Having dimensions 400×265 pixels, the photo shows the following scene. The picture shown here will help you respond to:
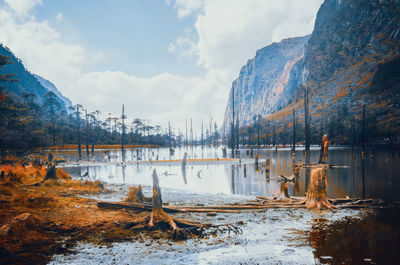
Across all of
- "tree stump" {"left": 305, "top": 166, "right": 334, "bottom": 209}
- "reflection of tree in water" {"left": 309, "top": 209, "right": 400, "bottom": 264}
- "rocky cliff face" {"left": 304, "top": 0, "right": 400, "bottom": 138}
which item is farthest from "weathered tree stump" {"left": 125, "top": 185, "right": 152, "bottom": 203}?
"rocky cliff face" {"left": 304, "top": 0, "right": 400, "bottom": 138}

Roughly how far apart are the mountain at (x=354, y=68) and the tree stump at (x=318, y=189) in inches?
3189

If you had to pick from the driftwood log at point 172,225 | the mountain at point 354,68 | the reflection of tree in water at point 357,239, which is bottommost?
the reflection of tree in water at point 357,239

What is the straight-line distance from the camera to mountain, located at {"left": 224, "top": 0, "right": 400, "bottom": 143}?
292ft

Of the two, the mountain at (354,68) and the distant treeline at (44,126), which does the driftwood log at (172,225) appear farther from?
the mountain at (354,68)

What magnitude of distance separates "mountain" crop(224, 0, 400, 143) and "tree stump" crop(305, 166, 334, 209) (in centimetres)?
8101

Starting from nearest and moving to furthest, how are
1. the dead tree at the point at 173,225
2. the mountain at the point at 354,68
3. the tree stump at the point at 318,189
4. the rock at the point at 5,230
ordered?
the rock at the point at 5,230 → the dead tree at the point at 173,225 → the tree stump at the point at 318,189 → the mountain at the point at 354,68

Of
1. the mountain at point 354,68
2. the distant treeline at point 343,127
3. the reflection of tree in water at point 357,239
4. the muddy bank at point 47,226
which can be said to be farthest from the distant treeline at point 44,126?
the mountain at point 354,68

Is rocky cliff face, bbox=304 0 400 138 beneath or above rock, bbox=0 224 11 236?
above

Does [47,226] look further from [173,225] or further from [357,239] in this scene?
[357,239]

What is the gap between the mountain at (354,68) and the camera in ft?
292

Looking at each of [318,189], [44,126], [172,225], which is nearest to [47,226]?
[172,225]

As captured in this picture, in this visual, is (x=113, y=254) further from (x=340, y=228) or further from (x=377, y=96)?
(x=377, y=96)

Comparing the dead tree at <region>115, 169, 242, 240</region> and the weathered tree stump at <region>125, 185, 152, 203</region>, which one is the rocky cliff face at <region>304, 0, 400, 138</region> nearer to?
the weathered tree stump at <region>125, 185, 152, 203</region>

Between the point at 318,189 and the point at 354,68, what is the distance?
143 m
